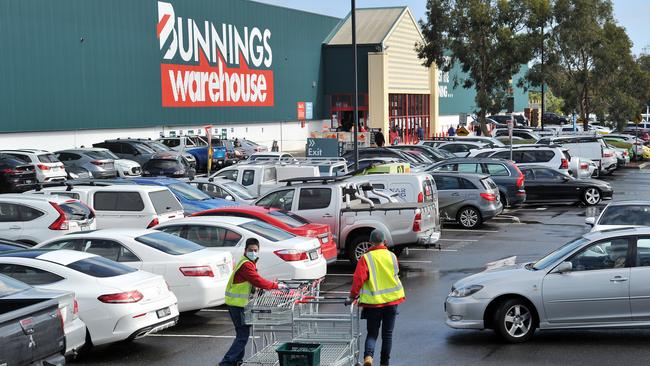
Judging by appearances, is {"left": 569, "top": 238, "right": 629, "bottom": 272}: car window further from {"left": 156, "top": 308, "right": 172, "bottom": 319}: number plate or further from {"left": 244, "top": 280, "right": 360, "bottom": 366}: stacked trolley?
{"left": 156, "top": 308, "right": 172, "bottom": 319}: number plate

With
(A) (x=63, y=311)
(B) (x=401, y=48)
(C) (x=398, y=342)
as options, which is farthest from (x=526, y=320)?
(B) (x=401, y=48)

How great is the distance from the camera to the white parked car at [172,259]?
1405 cm

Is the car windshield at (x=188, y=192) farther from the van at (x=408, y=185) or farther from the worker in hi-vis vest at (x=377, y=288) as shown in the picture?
the worker in hi-vis vest at (x=377, y=288)

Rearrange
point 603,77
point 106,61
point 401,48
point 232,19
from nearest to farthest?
point 106,61
point 232,19
point 603,77
point 401,48

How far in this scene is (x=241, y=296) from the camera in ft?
36.4

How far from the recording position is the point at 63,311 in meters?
10.6

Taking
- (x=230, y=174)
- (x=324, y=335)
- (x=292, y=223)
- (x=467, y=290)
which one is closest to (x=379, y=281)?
(x=324, y=335)

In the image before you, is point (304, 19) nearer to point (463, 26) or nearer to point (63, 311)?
point (463, 26)

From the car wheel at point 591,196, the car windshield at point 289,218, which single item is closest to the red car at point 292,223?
the car windshield at point 289,218

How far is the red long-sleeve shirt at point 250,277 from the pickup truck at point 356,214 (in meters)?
7.89

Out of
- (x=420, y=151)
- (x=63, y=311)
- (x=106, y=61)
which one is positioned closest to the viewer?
(x=63, y=311)

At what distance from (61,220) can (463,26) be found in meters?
40.0

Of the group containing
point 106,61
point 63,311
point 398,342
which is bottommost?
point 398,342

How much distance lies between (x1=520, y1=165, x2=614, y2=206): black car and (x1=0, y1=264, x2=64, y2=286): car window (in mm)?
22088
